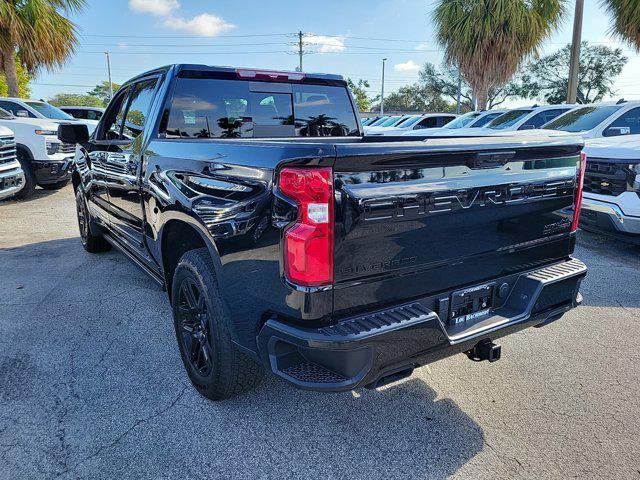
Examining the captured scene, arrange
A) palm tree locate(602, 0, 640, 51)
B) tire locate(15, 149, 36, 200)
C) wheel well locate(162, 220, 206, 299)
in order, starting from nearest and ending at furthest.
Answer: wheel well locate(162, 220, 206, 299) < tire locate(15, 149, 36, 200) < palm tree locate(602, 0, 640, 51)

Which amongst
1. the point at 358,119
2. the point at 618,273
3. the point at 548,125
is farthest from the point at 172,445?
the point at 548,125

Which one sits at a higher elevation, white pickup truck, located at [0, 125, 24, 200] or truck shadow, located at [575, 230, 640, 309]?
white pickup truck, located at [0, 125, 24, 200]

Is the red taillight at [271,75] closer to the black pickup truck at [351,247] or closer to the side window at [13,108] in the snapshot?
the black pickup truck at [351,247]

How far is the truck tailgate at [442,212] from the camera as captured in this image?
1935mm

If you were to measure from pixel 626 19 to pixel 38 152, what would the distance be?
17273 millimetres

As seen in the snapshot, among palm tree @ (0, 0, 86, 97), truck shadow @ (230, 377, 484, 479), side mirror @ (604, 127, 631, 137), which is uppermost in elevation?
palm tree @ (0, 0, 86, 97)

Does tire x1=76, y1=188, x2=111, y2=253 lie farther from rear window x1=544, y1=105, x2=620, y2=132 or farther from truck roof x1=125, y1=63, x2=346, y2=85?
rear window x1=544, y1=105, x2=620, y2=132

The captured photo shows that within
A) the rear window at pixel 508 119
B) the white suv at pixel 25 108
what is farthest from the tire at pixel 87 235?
the rear window at pixel 508 119

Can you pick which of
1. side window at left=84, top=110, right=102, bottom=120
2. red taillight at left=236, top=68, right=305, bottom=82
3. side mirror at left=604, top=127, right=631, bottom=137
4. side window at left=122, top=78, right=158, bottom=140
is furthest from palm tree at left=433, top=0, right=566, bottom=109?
side window at left=122, top=78, right=158, bottom=140

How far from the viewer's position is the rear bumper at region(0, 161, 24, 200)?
23.9ft

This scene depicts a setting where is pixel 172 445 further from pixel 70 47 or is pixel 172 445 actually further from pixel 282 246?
pixel 70 47

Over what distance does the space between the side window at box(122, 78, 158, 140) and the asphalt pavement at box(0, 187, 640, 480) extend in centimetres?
Answer: 152

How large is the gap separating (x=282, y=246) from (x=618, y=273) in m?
4.56

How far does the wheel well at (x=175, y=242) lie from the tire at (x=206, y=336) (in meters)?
0.19
